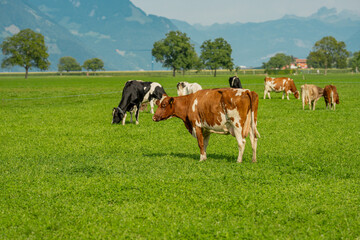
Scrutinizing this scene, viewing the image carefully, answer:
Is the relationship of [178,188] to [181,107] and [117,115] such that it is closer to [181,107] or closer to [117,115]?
[181,107]

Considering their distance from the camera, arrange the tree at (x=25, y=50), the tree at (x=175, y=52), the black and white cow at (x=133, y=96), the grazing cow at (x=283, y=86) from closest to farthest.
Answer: the black and white cow at (x=133, y=96)
the grazing cow at (x=283, y=86)
the tree at (x=25, y=50)
the tree at (x=175, y=52)

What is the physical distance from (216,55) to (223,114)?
147m

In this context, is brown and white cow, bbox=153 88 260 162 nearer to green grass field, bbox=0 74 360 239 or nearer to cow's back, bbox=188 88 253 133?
cow's back, bbox=188 88 253 133

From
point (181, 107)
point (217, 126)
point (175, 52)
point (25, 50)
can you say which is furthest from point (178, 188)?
point (175, 52)

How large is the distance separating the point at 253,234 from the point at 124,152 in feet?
26.0

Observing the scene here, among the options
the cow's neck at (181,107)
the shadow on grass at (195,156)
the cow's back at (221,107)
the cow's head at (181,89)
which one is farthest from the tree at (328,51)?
the cow's back at (221,107)

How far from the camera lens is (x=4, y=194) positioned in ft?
29.5

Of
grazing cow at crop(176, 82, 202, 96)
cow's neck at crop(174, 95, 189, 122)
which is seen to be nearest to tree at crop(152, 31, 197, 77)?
grazing cow at crop(176, 82, 202, 96)

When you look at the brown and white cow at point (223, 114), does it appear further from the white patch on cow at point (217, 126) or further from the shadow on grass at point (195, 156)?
the shadow on grass at point (195, 156)

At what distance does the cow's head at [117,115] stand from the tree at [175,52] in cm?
12771

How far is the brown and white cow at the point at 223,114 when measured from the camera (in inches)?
419

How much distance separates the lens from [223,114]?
1075 cm

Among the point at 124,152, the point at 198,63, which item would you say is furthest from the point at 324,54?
the point at 124,152

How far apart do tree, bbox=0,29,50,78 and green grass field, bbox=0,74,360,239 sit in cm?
11240
